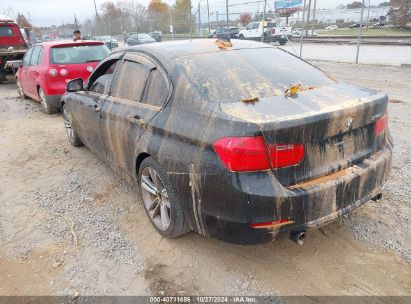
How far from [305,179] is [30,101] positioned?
31.7ft

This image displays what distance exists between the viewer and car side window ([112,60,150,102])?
3.32 meters

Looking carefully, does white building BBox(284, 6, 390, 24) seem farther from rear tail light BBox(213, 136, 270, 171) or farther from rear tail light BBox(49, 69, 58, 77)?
rear tail light BBox(213, 136, 270, 171)

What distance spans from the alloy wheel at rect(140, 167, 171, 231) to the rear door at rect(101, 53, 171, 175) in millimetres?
261

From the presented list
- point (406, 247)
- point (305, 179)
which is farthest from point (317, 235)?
point (305, 179)

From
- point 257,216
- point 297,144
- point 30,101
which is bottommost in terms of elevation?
point 30,101

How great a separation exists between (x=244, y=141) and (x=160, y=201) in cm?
118

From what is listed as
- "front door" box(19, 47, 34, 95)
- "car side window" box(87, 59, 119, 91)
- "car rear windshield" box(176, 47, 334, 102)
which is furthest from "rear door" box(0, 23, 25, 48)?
"car rear windshield" box(176, 47, 334, 102)

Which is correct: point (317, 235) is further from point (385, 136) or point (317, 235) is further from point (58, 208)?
point (58, 208)

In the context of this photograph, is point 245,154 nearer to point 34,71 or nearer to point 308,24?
point 34,71

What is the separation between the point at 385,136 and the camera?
2977 mm

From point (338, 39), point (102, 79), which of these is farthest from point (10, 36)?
point (338, 39)

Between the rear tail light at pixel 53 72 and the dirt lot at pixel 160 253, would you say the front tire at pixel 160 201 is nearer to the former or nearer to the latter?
the dirt lot at pixel 160 253

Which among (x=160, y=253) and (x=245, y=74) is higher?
(x=245, y=74)

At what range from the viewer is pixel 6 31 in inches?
576
